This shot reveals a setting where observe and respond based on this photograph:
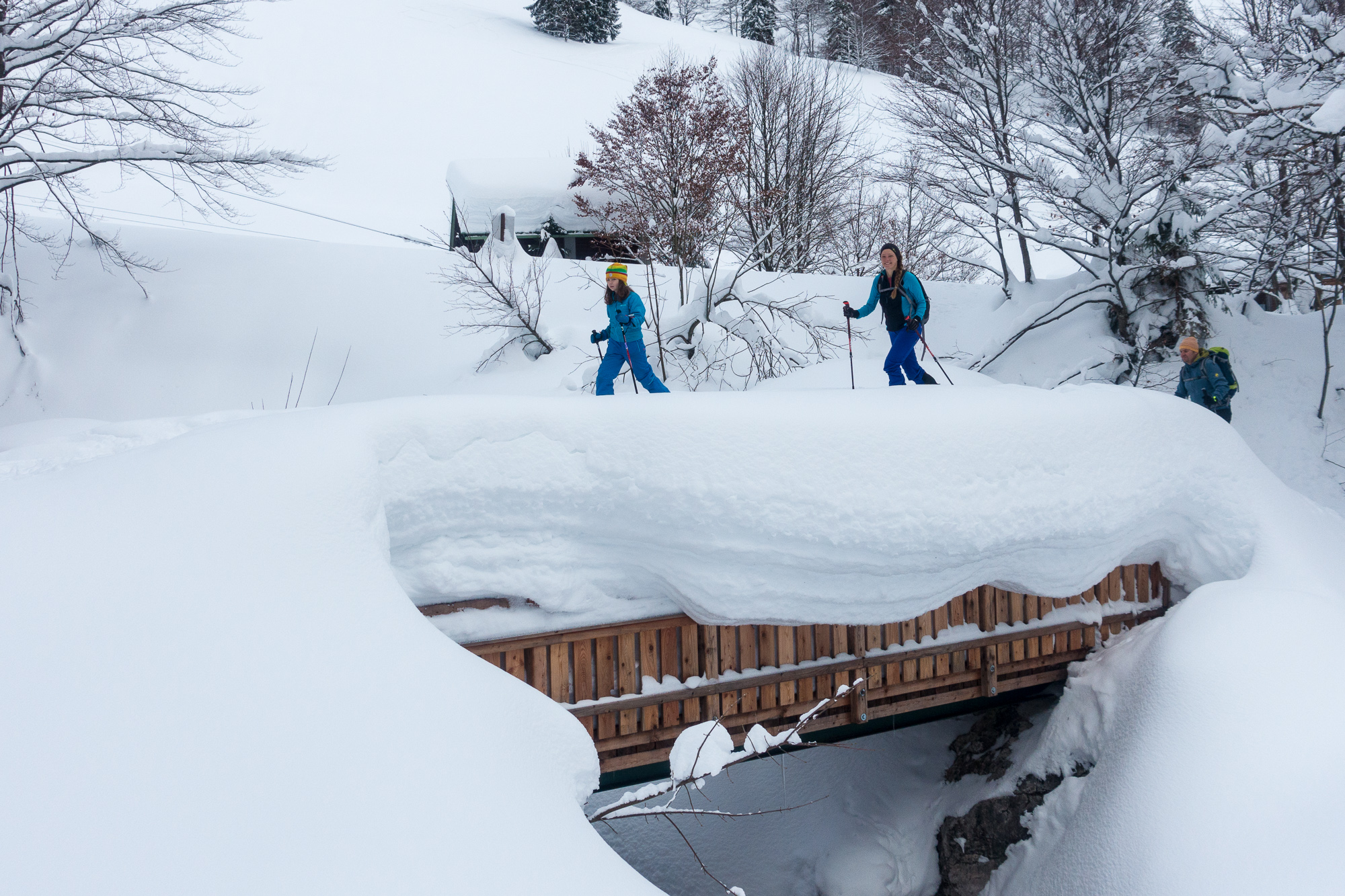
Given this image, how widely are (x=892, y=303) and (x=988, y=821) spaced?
4.06 meters

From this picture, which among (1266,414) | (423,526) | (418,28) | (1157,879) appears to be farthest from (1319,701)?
(418,28)

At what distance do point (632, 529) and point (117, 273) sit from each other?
10.1 meters

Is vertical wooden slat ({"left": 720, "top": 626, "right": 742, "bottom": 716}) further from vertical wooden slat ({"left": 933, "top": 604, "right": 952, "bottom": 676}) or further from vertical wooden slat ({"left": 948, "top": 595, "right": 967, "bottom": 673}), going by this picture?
vertical wooden slat ({"left": 948, "top": 595, "right": 967, "bottom": 673})

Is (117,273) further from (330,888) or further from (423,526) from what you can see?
(330,888)

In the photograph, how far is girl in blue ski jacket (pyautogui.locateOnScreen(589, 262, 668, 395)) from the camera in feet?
18.4

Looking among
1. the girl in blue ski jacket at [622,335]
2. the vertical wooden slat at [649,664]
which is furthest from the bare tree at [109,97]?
the vertical wooden slat at [649,664]

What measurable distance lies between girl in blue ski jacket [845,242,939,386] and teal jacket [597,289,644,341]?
65.1 inches

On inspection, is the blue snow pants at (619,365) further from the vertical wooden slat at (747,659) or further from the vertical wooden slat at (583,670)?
the vertical wooden slat at (583,670)

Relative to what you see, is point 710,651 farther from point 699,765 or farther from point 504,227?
point 504,227

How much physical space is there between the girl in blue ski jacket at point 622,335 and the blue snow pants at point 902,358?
79.9 inches

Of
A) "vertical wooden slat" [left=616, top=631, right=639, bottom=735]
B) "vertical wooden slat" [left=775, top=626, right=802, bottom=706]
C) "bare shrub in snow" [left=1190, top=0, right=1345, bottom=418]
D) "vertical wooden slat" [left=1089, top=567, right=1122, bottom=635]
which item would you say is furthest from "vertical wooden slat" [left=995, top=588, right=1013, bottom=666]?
"bare shrub in snow" [left=1190, top=0, right=1345, bottom=418]

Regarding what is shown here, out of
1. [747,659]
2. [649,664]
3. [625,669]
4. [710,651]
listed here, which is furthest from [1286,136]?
[625,669]

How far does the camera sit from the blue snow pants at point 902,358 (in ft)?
19.8

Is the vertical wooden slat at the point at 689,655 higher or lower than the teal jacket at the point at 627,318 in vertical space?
lower
